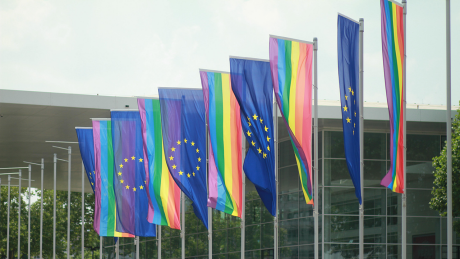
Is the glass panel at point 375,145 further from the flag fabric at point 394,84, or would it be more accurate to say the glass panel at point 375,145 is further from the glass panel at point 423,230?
the flag fabric at point 394,84

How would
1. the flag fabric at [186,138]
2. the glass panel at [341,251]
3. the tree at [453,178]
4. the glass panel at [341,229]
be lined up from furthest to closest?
the glass panel at [341,229] < the glass panel at [341,251] < the tree at [453,178] < the flag fabric at [186,138]

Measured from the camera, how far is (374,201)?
28.8 m

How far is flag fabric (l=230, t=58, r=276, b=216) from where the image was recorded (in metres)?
17.0

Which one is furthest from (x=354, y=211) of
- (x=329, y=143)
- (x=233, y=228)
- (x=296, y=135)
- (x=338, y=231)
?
(x=296, y=135)

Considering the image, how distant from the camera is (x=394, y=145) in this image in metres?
15.6

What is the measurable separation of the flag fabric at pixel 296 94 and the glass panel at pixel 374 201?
13119 millimetres

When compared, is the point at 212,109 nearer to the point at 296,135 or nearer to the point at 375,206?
the point at 296,135

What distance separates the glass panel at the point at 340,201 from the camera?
2816 centimetres

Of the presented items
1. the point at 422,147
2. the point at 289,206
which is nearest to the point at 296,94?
the point at 289,206

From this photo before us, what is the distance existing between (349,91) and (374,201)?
1409 cm

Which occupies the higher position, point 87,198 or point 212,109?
point 212,109

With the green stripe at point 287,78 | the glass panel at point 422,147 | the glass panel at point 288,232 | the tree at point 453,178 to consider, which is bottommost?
the glass panel at point 288,232

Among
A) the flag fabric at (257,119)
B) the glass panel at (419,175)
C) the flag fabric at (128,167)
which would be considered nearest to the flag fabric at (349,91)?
the flag fabric at (257,119)

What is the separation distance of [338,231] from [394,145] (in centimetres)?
1299
